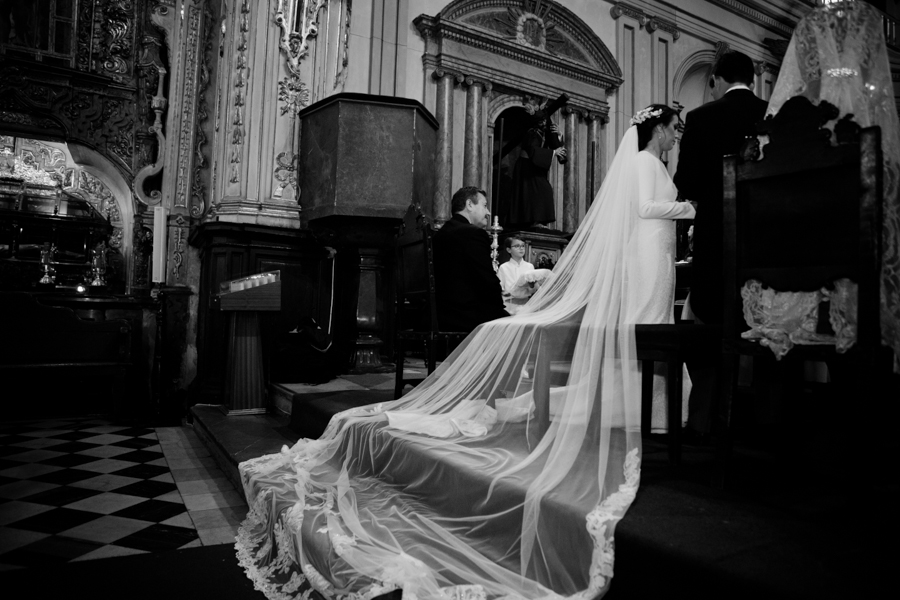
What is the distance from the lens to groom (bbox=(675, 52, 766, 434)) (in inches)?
96.7

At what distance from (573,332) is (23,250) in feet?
18.3

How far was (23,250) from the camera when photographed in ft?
18.1

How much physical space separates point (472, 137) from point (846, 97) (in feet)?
16.6

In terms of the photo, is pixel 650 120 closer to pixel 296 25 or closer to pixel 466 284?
pixel 466 284

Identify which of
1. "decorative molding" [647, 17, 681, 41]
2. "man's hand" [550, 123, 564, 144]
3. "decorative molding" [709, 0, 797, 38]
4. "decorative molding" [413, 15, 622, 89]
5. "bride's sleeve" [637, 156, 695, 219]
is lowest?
"bride's sleeve" [637, 156, 695, 219]

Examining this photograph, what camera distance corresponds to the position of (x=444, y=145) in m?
6.34

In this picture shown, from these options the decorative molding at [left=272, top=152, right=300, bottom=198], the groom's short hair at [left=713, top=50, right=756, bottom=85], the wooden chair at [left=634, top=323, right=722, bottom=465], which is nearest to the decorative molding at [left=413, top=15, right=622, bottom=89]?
the decorative molding at [left=272, top=152, right=300, bottom=198]

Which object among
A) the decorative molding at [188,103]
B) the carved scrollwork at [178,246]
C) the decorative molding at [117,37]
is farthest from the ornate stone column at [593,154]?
the decorative molding at [117,37]

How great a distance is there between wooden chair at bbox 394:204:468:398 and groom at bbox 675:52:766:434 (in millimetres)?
1359

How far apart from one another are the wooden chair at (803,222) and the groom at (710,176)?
59 cm

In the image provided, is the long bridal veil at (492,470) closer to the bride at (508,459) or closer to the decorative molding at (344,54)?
the bride at (508,459)

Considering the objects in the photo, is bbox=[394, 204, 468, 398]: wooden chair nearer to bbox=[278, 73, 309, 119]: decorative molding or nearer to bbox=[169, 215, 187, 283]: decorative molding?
bbox=[278, 73, 309, 119]: decorative molding

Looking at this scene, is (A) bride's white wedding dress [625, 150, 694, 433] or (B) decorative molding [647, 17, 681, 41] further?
(B) decorative molding [647, 17, 681, 41]

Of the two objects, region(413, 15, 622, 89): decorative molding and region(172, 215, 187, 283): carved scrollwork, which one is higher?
region(413, 15, 622, 89): decorative molding
